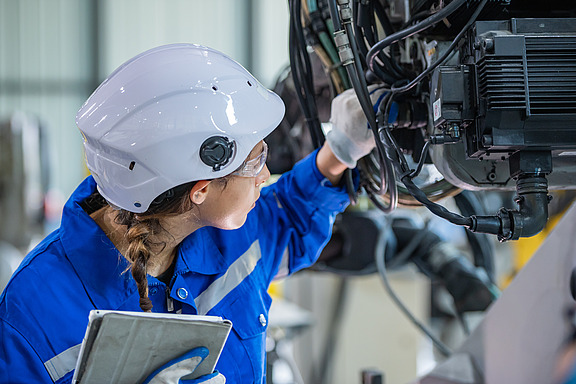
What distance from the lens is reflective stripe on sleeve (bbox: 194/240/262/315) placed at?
1369 mm

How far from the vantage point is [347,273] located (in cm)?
223

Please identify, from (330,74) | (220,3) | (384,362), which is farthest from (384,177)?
(220,3)

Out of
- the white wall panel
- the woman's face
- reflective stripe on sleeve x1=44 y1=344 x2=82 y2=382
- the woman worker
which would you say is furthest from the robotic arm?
the white wall panel

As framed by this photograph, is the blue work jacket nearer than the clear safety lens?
Yes

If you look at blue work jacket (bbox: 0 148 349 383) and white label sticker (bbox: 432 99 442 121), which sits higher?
white label sticker (bbox: 432 99 442 121)

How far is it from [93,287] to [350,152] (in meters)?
0.61

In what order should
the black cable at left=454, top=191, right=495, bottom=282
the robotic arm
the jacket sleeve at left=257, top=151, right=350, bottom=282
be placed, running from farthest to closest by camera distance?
1. the black cable at left=454, top=191, right=495, bottom=282
2. the jacket sleeve at left=257, top=151, right=350, bottom=282
3. the robotic arm

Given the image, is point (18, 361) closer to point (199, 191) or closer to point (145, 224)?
point (145, 224)

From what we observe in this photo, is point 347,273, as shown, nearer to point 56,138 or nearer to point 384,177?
point 384,177

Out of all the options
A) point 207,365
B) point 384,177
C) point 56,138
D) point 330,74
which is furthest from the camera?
point 56,138

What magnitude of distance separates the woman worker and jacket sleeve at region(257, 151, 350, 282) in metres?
0.14

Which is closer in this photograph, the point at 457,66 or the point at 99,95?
the point at 457,66

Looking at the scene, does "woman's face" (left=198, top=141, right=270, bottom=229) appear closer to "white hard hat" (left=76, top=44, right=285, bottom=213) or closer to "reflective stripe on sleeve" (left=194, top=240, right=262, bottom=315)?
"white hard hat" (left=76, top=44, right=285, bottom=213)

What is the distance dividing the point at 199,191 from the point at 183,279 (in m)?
0.21
